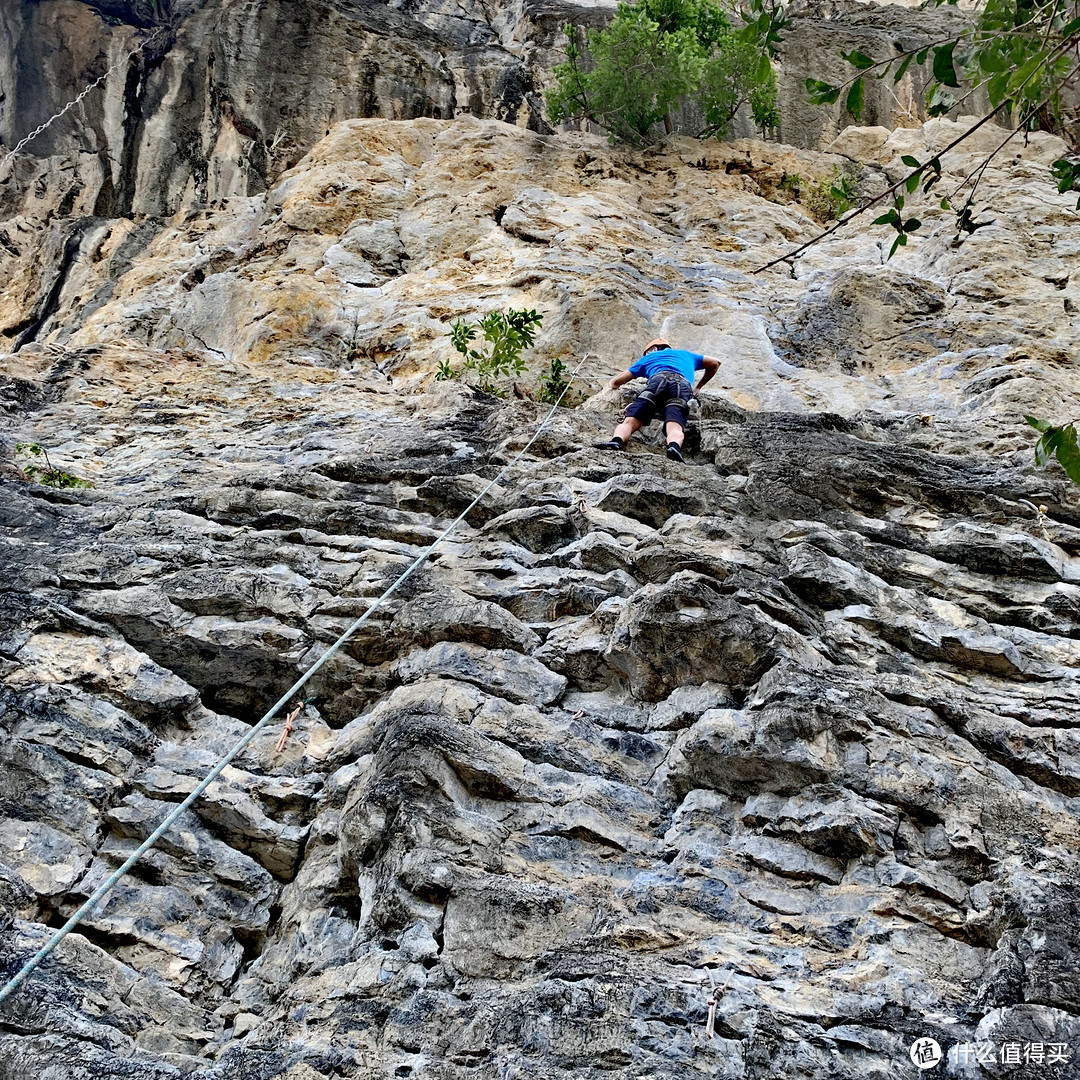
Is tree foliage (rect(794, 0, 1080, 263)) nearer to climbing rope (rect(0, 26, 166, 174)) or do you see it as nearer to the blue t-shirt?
the blue t-shirt

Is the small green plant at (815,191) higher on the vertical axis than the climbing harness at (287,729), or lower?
higher

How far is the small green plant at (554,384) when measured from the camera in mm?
8617

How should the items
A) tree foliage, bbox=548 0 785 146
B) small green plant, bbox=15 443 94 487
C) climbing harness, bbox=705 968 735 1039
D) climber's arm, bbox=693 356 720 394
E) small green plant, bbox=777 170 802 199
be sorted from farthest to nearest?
tree foliage, bbox=548 0 785 146
small green plant, bbox=777 170 802 199
climber's arm, bbox=693 356 720 394
small green plant, bbox=15 443 94 487
climbing harness, bbox=705 968 735 1039

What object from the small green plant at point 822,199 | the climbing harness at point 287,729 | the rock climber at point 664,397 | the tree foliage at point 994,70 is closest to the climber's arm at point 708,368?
the rock climber at point 664,397

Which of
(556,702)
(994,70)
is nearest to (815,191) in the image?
(556,702)

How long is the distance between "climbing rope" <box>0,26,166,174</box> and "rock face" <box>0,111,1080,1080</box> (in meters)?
5.52

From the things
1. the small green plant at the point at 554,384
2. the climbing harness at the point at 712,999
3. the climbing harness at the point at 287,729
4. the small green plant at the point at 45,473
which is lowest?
the climbing harness at the point at 287,729

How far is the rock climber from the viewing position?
24.5 feet

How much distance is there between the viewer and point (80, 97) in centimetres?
1349

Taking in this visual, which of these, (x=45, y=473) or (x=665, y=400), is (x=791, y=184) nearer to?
(x=665, y=400)

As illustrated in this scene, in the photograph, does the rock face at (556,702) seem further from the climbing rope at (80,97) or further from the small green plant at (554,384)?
the climbing rope at (80,97)

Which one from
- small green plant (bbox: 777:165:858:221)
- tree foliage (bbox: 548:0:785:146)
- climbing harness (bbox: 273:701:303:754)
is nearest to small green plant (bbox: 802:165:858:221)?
small green plant (bbox: 777:165:858:221)

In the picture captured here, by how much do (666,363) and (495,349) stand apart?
59.7 inches

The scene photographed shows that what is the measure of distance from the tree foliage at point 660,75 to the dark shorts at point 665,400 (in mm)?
6938
